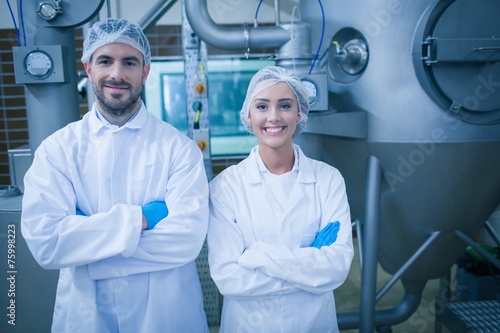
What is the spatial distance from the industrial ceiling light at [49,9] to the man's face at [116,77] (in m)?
0.50

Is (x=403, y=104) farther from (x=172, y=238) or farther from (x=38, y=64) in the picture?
(x=38, y=64)

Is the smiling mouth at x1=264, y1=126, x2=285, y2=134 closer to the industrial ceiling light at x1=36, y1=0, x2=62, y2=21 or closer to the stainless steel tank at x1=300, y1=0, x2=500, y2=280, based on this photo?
the stainless steel tank at x1=300, y1=0, x2=500, y2=280

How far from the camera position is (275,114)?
1.27m

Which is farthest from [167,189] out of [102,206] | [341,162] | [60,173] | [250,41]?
[341,162]

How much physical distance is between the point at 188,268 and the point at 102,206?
1.04ft

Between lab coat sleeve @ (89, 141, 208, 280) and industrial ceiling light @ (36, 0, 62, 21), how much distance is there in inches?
33.7

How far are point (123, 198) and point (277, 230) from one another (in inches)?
18.2

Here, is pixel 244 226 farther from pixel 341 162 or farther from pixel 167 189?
pixel 341 162

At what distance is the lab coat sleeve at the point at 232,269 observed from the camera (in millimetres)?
1193

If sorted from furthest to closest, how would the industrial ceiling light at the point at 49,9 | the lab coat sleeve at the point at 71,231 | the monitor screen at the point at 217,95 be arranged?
the monitor screen at the point at 217,95, the industrial ceiling light at the point at 49,9, the lab coat sleeve at the point at 71,231

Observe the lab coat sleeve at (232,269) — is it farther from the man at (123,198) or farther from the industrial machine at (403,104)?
the industrial machine at (403,104)

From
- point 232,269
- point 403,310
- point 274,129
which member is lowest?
point 403,310

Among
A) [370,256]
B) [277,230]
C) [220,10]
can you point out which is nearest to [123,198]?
[277,230]

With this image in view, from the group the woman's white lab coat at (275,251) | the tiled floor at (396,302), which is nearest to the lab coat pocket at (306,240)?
the woman's white lab coat at (275,251)
